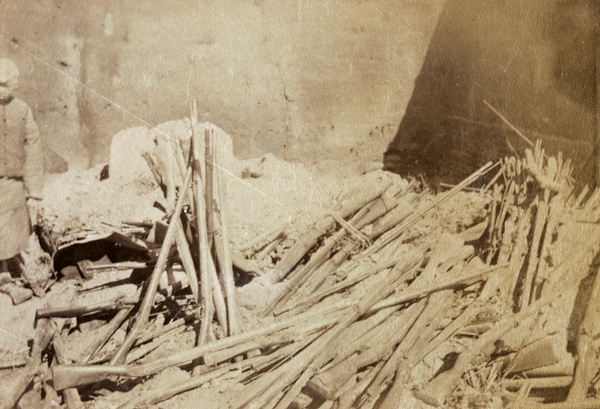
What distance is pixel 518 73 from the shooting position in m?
2.78

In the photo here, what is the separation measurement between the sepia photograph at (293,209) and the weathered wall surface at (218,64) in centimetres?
1

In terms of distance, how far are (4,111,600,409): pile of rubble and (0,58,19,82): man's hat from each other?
2.54 feet

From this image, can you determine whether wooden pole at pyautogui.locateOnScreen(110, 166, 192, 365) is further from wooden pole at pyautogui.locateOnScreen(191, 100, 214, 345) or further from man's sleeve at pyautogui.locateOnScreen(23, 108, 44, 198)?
man's sleeve at pyautogui.locateOnScreen(23, 108, 44, 198)

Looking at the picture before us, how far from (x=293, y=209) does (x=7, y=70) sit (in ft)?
5.52

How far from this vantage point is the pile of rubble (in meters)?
2.18

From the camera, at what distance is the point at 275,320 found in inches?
94.3

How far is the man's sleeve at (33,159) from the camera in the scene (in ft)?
8.23

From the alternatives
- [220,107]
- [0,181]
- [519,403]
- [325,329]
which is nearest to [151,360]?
[325,329]

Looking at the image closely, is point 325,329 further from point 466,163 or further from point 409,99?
point 409,99

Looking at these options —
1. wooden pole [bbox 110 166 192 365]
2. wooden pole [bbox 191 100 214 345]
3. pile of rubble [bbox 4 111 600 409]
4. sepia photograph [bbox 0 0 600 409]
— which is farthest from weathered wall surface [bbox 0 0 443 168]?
wooden pole [bbox 110 166 192 365]

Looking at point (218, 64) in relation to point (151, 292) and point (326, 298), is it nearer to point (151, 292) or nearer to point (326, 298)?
point (151, 292)

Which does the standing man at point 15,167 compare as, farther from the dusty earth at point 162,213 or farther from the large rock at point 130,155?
the large rock at point 130,155

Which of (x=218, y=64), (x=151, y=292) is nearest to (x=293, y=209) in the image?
(x=151, y=292)

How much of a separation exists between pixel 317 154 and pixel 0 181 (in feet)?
6.29
